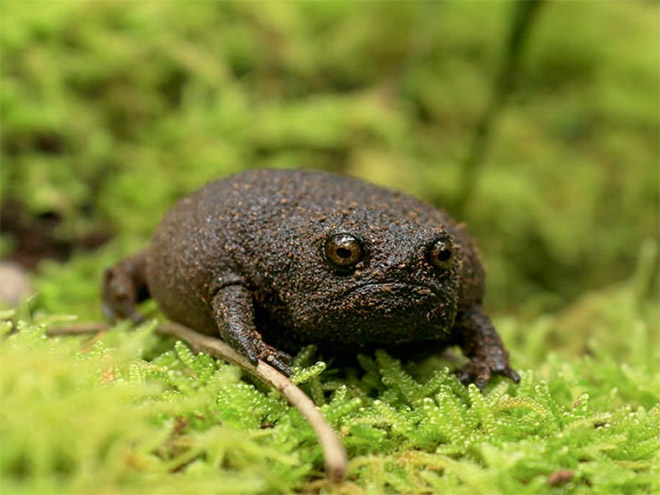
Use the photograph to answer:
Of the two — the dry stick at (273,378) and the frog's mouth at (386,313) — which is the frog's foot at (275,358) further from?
the frog's mouth at (386,313)

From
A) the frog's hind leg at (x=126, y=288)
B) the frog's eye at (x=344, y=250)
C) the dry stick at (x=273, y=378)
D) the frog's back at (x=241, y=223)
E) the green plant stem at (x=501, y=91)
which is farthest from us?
the green plant stem at (x=501, y=91)

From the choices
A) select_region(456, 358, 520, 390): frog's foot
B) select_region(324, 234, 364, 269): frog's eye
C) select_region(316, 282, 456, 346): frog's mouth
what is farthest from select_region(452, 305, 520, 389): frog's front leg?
select_region(324, 234, 364, 269): frog's eye

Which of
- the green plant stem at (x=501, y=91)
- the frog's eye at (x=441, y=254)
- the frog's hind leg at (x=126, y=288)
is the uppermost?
the green plant stem at (x=501, y=91)

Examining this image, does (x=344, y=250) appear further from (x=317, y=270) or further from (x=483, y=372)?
(x=483, y=372)

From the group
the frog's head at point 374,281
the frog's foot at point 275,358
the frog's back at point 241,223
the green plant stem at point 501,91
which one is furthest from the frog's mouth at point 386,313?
the green plant stem at point 501,91

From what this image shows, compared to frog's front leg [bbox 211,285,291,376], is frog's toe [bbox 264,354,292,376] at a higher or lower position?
lower

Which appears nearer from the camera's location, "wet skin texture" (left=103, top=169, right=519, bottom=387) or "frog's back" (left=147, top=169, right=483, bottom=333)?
"wet skin texture" (left=103, top=169, right=519, bottom=387)

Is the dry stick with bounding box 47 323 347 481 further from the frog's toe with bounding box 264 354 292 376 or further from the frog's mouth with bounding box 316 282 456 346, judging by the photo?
the frog's mouth with bounding box 316 282 456 346
